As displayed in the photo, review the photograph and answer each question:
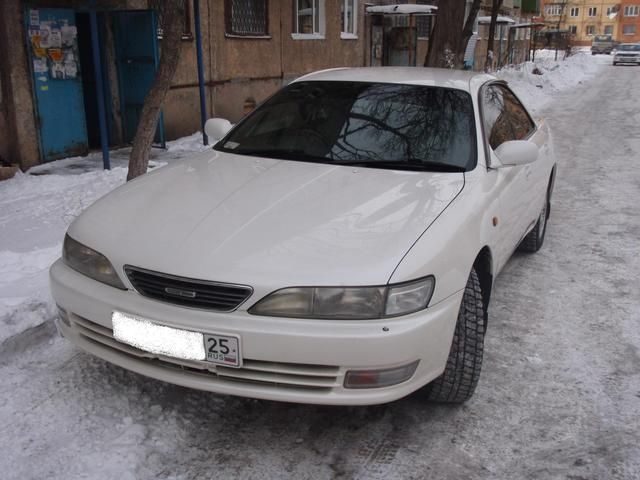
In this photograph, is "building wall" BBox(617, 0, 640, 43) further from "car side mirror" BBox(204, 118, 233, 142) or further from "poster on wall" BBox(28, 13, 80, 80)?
"car side mirror" BBox(204, 118, 233, 142)

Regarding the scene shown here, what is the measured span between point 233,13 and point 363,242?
9.95 meters

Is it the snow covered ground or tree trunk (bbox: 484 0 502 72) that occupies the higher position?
tree trunk (bbox: 484 0 502 72)

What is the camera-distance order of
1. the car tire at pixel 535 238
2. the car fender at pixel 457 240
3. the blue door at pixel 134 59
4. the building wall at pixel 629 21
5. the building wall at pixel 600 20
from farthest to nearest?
the building wall at pixel 600 20, the building wall at pixel 629 21, the blue door at pixel 134 59, the car tire at pixel 535 238, the car fender at pixel 457 240

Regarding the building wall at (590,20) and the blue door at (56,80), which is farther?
the building wall at (590,20)

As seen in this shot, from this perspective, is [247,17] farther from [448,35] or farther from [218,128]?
[218,128]

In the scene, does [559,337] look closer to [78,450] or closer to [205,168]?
[205,168]

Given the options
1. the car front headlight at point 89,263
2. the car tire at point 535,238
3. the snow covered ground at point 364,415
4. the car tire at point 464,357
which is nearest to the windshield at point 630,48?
the car tire at point 535,238

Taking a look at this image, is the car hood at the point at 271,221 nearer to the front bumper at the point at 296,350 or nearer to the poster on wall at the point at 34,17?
the front bumper at the point at 296,350

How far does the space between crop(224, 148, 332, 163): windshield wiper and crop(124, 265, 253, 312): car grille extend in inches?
50.4

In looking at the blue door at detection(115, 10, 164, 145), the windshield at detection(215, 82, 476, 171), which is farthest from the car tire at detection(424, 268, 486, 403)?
the blue door at detection(115, 10, 164, 145)

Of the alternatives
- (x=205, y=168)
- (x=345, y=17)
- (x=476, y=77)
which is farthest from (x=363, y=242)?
(x=345, y=17)

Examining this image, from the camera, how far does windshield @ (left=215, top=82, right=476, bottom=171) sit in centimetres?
355

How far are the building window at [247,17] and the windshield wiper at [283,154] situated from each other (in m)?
8.22

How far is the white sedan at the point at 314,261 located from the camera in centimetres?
249
